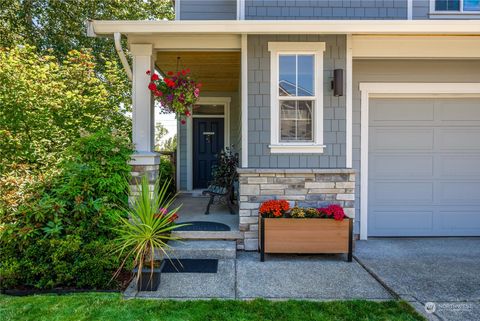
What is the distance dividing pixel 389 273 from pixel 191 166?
512 centimetres

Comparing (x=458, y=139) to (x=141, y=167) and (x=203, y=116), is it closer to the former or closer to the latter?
(x=141, y=167)

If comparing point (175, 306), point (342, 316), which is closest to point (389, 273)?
point (342, 316)

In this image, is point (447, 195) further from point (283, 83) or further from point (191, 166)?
point (191, 166)

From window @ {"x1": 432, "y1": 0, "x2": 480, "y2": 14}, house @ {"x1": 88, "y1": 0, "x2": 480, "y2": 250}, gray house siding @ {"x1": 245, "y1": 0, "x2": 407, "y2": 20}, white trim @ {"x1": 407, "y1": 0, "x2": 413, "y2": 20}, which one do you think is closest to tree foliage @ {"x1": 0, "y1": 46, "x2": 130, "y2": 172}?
house @ {"x1": 88, "y1": 0, "x2": 480, "y2": 250}

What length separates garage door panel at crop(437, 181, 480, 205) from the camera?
4.81m

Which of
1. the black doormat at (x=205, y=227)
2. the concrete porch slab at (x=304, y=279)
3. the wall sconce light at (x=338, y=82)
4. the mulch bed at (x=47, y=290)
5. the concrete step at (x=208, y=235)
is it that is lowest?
the mulch bed at (x=47, y=290)

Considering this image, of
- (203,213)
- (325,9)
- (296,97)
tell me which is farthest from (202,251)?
(325,9)

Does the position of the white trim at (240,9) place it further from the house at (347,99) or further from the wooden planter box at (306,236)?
the wooden planter box at (306,236)

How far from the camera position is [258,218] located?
4102 millimetres

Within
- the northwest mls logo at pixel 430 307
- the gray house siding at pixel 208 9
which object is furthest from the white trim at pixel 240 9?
the northwest mls logo at pixel 430 307

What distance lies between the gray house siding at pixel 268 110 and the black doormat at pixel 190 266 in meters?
1.39

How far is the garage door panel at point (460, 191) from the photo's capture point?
4812 mm

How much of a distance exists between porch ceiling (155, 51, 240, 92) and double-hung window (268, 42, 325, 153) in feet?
2.86

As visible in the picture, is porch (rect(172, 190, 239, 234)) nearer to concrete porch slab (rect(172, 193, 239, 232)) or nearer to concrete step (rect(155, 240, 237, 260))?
concrete porch slab (rect(172, 193, 239, 232))
